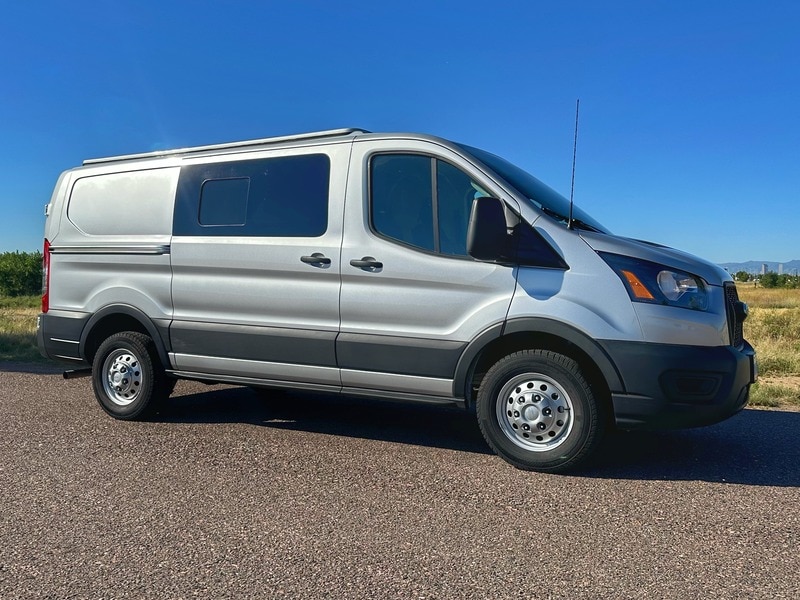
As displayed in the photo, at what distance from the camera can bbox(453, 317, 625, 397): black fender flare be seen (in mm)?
4180

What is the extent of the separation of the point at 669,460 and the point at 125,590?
3536 mm

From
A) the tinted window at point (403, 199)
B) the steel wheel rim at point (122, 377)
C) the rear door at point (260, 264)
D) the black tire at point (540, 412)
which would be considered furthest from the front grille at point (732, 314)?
the steel wheel rim at point (122, 377)

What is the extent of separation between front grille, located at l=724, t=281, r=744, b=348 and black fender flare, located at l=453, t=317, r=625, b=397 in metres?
0.83

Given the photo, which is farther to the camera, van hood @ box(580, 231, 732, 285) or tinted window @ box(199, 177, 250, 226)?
tinted window @ box(199, 177, 250, 226)

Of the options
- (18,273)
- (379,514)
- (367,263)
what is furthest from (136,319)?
(18,273)

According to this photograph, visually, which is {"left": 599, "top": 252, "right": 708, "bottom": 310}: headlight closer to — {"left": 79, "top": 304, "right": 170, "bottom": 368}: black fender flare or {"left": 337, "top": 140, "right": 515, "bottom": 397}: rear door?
{"left": 337, "top": 140, "right": 515, "bottom": 397}: rear door

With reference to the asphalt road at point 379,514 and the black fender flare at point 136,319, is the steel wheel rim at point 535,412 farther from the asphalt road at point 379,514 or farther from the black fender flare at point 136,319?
the black fender flare at point 136,319

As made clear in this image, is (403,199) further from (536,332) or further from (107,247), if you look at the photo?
(107,247)

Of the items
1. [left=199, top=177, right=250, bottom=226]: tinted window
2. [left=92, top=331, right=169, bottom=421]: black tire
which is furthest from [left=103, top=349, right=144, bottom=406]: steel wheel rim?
[left=199, top=177, right=250, bottom=226]: tinted window

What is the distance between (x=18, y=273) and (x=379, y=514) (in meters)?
64.5

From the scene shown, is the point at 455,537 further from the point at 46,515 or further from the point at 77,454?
the point at 77,454

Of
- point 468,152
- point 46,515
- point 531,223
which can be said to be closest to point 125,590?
point 46,515

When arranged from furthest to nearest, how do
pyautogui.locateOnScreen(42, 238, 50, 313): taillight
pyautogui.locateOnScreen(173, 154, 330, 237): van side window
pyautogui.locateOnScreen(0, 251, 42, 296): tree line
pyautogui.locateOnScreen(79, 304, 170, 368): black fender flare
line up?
pyautogui.locateOnScreen(0, 251, 42, 296): tree line < pyautogui.locateOnScreen(42, 238, 50, 313): taillight < pyautogui.locateOnScreen(79, 304, 170, 368): black fender flare < pyautogui.locateOnScreen(173, 154, 330, 237): van side window

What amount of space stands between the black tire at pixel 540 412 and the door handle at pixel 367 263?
107cm
